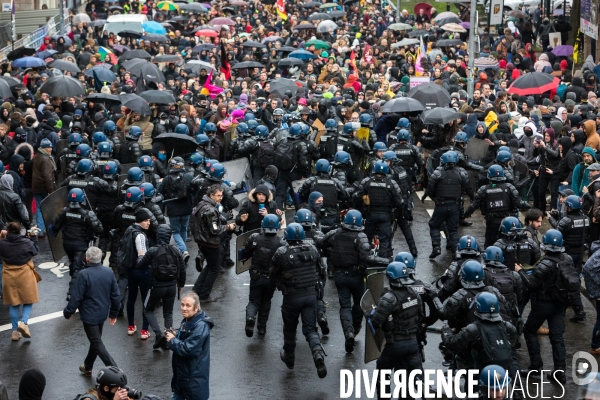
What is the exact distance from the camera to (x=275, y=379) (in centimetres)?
1302

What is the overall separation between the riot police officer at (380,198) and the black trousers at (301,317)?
146 inches

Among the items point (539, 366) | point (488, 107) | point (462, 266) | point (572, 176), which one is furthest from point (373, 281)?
point (488, 107)

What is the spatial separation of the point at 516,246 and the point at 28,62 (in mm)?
17314

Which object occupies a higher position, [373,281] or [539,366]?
[373,281]

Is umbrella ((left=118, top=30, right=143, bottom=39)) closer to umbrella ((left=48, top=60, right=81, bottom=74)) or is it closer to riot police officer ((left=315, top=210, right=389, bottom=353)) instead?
umbrella ((left=48, top=60, right=81, bottom=74))

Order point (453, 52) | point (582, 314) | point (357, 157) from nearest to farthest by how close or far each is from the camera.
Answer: point (582, 314) → point (357, 157) → point (453, 52)

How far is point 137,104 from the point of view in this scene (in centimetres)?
2117

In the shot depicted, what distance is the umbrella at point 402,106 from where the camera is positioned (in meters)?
21.2

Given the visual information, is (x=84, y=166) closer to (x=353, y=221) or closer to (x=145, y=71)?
(x=353, y=221)

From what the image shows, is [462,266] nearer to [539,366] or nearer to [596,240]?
[539,366]

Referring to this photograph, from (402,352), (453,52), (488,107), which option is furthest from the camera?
(453,52)

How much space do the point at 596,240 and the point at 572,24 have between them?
21744mm

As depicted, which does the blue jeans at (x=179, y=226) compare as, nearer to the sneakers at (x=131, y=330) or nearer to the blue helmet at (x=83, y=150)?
the blue helmet at (x=83, y=150)

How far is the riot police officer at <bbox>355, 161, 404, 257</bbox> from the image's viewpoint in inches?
646
